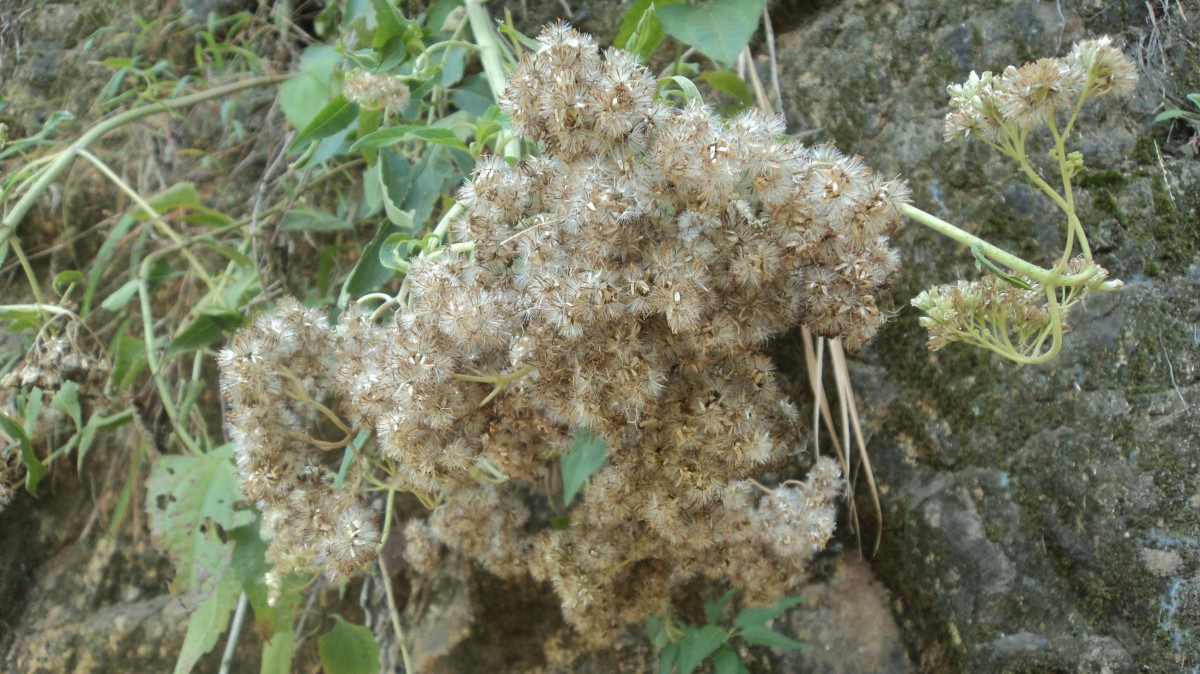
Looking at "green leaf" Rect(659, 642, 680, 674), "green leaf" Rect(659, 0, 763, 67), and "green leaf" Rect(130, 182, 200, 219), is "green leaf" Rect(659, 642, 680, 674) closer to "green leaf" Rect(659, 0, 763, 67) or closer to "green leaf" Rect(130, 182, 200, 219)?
"green leaf" Rect(659, 0, 763, 67)

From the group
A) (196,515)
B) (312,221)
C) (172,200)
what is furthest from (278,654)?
(172,200)

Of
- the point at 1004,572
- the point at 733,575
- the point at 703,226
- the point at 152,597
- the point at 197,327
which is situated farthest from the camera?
the point at 152,597

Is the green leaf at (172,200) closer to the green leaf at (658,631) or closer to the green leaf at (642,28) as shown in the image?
the green leaf at (642,28)

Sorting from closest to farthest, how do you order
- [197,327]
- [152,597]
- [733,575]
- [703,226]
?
[703,226], [733,575], [197,327], [152,597]

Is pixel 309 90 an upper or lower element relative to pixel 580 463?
upper

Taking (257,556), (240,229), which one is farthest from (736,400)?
(240,229)

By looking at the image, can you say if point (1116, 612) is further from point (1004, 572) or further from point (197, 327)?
point (197, 327)

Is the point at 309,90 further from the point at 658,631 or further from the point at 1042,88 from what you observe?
the point at 1042,88
